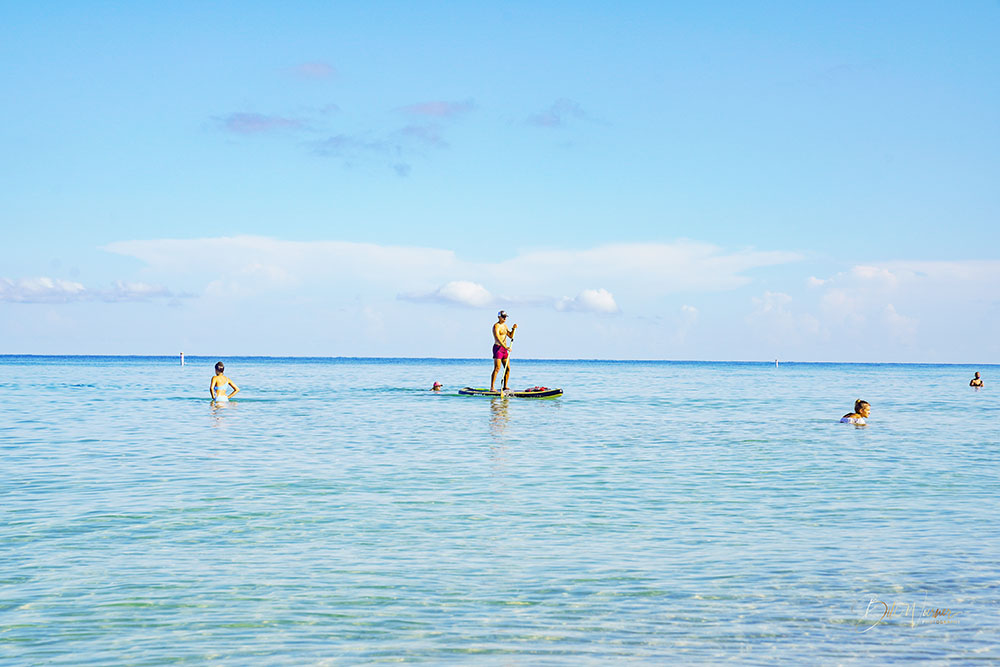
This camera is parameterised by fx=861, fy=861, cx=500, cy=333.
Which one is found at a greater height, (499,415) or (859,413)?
(859,413)

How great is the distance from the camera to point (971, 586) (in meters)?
9.04

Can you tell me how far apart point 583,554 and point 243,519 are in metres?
4.93

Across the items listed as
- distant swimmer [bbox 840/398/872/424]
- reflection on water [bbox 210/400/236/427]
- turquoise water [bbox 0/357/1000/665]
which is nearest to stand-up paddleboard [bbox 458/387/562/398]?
reflection on water [bbox 210/400/236/427]

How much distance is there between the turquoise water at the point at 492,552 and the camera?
7363 millimetres

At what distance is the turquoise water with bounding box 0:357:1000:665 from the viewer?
7363 mm

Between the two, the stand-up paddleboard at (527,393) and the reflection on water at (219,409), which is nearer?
the reflection on water at (219,409)

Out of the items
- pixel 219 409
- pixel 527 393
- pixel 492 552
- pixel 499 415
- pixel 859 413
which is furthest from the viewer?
pixel 527 393

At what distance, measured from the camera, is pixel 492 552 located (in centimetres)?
1025

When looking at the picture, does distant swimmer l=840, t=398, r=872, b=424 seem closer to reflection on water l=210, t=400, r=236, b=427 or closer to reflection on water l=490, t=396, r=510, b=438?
reflection on water l=490, t=396, r=510, b=438

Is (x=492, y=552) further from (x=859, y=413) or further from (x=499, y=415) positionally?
(x=859, y=413)

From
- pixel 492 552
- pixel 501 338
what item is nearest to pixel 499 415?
pixel 501 338

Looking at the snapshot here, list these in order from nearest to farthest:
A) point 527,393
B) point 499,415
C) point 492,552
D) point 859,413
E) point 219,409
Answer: point 492,552, point 859,413, point 499,415, point 219,409, point 527,393

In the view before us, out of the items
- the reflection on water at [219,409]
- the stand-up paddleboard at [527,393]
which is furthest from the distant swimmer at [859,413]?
the reflection on water at [219,409]

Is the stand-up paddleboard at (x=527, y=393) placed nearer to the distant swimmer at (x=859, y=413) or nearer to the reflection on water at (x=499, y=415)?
the reflection on water at (x=499, y=415)
